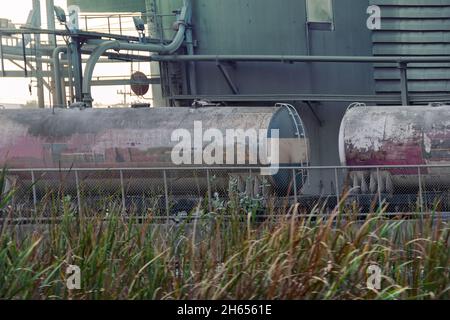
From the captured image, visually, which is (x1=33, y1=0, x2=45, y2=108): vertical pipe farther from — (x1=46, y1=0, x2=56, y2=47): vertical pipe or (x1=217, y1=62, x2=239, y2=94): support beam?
(x1=217, y1=62, x2=239, y2=94): support beam

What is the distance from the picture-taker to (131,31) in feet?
77.7

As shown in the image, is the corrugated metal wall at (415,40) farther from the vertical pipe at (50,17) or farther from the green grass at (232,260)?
the green grass at (232,260)

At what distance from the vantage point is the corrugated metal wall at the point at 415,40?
22.8m

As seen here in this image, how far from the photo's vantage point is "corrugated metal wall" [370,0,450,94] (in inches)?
897

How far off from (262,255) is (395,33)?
17237mm

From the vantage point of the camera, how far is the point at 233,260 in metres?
7.15

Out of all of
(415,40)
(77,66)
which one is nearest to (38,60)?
(77,66)

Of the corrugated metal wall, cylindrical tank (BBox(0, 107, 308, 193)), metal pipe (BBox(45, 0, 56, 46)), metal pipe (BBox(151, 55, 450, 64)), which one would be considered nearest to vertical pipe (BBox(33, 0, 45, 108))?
metal pipe (BBox(45, 0, 56, 46))

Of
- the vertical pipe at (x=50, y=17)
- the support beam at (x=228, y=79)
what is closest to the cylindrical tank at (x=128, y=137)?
the support beam at (x=228, y=79)

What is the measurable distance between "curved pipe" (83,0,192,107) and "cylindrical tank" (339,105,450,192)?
6526 mm

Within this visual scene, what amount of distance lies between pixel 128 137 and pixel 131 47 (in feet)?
15.7
